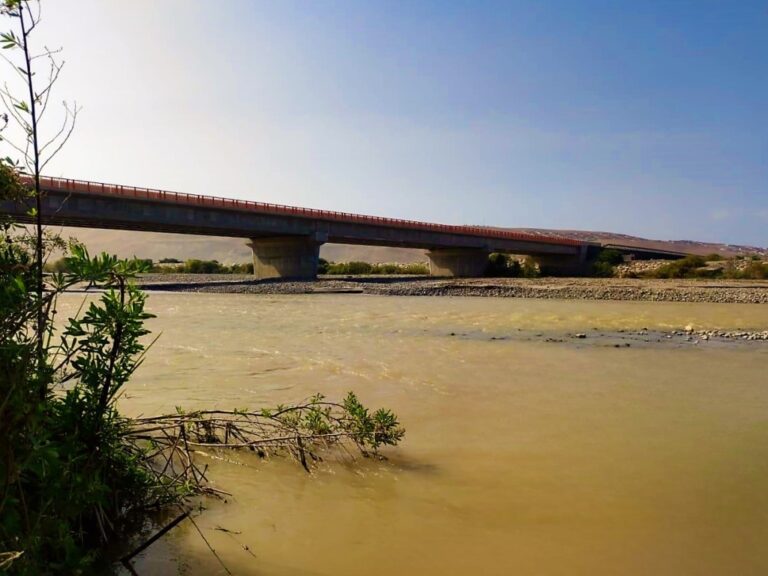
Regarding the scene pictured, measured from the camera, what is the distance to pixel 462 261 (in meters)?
65.7

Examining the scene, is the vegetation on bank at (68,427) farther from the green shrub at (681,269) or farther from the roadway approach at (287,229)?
the green shrub at (681,269)

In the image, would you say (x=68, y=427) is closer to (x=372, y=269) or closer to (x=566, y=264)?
(x=372, y=269)

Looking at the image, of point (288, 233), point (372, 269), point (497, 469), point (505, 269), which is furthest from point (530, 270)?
point (497, 469)

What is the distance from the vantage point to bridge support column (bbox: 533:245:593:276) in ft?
237

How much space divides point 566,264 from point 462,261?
54.7 feet

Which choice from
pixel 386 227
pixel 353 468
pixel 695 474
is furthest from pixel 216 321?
pixel 386 227

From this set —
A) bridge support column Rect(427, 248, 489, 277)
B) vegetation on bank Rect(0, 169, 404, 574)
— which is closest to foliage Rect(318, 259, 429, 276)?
bridge support column Rect(427, 248, 489, 277)

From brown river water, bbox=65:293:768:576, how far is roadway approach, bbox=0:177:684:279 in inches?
799

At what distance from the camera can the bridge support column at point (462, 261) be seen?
65.2m

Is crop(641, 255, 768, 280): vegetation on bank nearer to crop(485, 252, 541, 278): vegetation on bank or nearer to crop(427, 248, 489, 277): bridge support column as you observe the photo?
crop(485, 252, 541, 278): vegetation on bank

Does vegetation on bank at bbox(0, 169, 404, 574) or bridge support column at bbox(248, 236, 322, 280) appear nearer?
vegetation on bank at bbox(0, 169, 404, 574)

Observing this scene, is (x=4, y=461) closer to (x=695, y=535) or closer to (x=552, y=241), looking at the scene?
(x=695, y=535)

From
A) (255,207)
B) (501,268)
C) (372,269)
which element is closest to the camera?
(255,207)

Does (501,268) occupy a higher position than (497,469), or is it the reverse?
(501,268)
